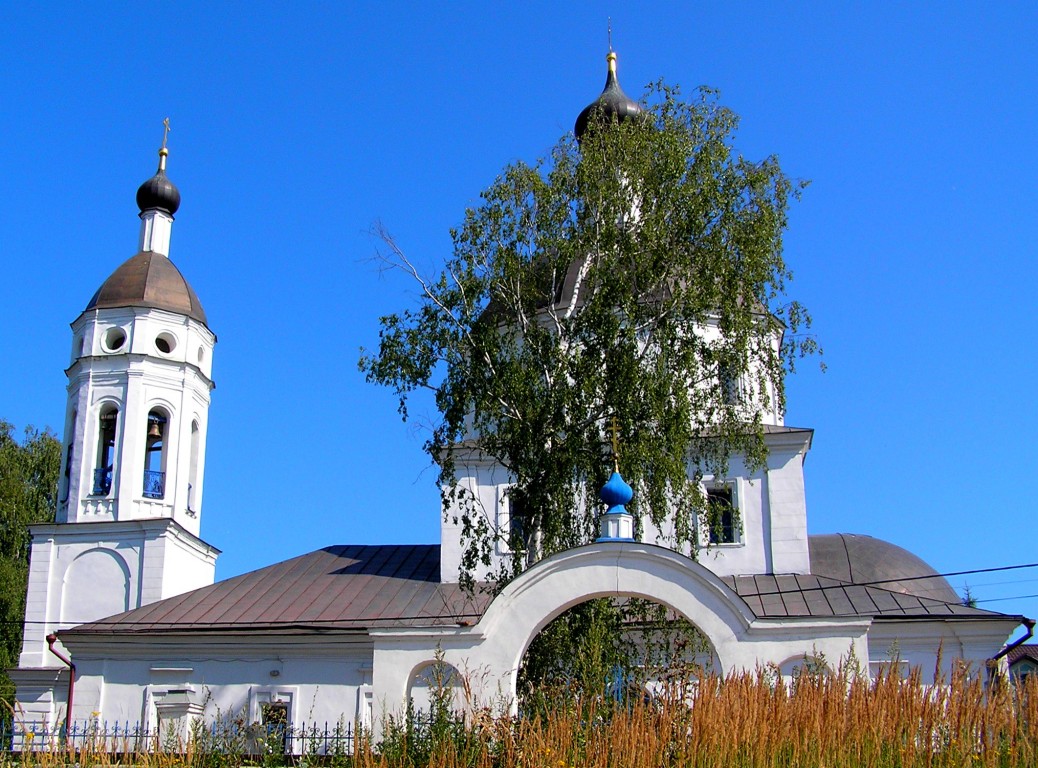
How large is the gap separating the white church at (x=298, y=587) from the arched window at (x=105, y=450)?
0.14ft

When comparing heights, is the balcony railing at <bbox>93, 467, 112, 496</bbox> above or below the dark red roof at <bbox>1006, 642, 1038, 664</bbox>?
above

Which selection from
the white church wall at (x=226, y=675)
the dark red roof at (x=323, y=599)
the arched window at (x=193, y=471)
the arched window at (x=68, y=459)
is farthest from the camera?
the arched window at (x=193, y=471)

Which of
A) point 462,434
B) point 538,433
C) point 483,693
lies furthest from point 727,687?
point 462,434

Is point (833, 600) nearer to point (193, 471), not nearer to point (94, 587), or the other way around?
point (193, 471)

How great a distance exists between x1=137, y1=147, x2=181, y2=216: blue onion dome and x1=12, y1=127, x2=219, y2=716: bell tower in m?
2.04

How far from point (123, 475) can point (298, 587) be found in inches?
173

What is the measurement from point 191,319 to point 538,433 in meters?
11.1

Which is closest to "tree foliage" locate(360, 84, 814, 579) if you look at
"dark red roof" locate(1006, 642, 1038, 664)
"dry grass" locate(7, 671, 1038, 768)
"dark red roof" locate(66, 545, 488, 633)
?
"dark red roof" locate(66, 545, 488, 633)

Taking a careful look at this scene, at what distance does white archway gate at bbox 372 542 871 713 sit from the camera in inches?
485

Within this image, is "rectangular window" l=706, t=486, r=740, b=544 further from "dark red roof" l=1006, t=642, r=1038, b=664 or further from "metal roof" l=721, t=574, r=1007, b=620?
"dark red roof" l=1006, t=642, r=1038, b=664

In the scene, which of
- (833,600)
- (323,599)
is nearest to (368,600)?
(323,599)

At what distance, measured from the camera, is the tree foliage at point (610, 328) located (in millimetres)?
14664

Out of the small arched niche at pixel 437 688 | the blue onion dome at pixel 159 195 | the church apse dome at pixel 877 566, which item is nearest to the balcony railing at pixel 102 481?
the blue onion dome at pixel 159 195

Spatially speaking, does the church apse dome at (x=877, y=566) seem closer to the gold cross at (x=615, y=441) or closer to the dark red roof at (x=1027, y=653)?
the gold cross at (x=615, y=441)
